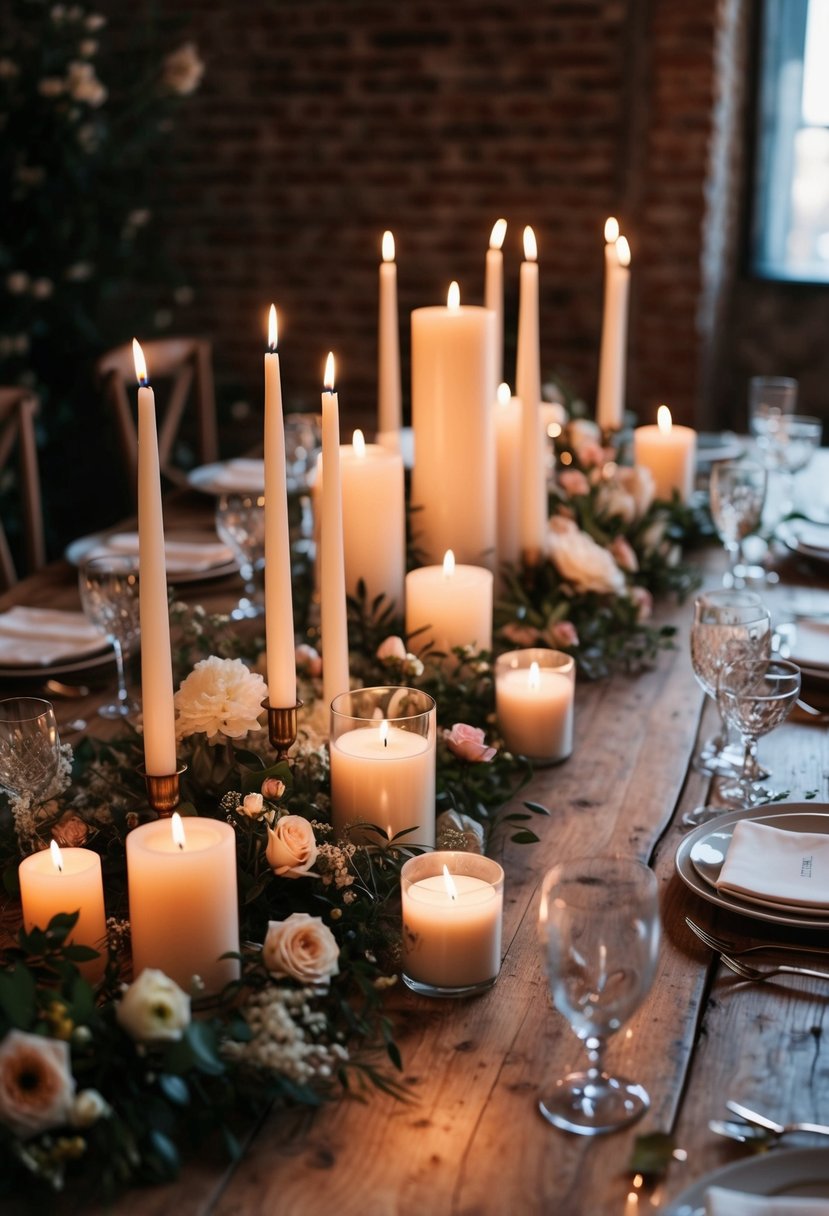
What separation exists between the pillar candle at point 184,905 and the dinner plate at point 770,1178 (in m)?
0.35

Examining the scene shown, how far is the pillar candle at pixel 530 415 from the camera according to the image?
1.64 metres

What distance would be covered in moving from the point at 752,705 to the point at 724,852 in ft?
0.57

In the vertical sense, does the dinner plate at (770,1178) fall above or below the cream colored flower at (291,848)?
below

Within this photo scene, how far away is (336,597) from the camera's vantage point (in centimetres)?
117

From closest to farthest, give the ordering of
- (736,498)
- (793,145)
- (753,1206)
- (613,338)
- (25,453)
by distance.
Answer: (753,1206)
(736,498)
(613,338)
(25,453)
(793,145)

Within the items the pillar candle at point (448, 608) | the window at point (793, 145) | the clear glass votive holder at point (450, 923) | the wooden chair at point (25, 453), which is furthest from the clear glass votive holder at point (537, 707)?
the window at point (793, 145)

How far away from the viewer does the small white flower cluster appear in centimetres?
86

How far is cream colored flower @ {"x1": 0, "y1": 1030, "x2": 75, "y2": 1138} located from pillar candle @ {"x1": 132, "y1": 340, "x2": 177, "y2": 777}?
263 mm

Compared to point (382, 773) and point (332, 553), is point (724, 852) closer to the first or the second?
point (382, 773)

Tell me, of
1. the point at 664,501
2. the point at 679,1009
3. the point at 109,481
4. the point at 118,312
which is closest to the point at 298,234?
the point at 118,312

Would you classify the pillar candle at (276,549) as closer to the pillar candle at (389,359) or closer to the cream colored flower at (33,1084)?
the cream colored flower at (33,1084)

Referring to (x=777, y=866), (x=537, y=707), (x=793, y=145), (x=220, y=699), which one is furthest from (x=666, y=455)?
(x=793, y=145)

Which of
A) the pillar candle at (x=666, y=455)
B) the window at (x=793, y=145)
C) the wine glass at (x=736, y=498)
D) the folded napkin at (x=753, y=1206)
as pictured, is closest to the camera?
the folded napkin at (x=753, y=1206)

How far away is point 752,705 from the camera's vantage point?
1.30 m
